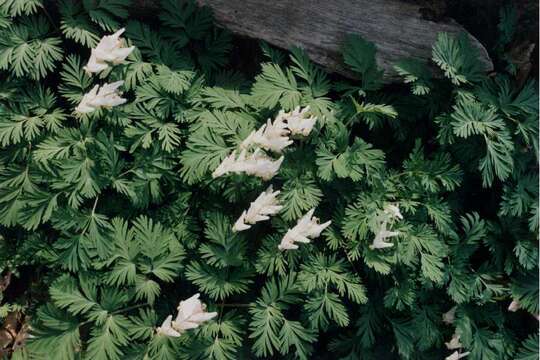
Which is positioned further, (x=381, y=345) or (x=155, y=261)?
(x=381, y=345)

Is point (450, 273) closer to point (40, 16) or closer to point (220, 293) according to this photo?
point (220, 293)

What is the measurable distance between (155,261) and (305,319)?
1113 millimetres

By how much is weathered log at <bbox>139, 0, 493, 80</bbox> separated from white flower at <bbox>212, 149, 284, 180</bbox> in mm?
1084

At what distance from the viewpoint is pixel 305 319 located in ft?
13.3

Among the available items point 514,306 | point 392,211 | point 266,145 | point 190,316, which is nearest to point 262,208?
point 266,145

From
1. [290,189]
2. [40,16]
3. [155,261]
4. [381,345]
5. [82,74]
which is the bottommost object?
[381,345]

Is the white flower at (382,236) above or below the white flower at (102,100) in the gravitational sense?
below

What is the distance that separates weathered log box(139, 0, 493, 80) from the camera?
4203mm

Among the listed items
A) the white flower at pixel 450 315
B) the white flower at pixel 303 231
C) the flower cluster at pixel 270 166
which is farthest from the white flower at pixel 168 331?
the white flower at pixel 450 315

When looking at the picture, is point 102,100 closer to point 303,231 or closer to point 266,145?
point 266,145

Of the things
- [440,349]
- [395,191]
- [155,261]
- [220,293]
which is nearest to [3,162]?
[155,261]

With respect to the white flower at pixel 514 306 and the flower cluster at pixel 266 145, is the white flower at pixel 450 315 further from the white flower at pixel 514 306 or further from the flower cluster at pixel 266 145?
the flower cluster at pixel 266 145

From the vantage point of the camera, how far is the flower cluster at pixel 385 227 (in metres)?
3.72

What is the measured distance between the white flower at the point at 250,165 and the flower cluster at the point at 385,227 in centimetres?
78
